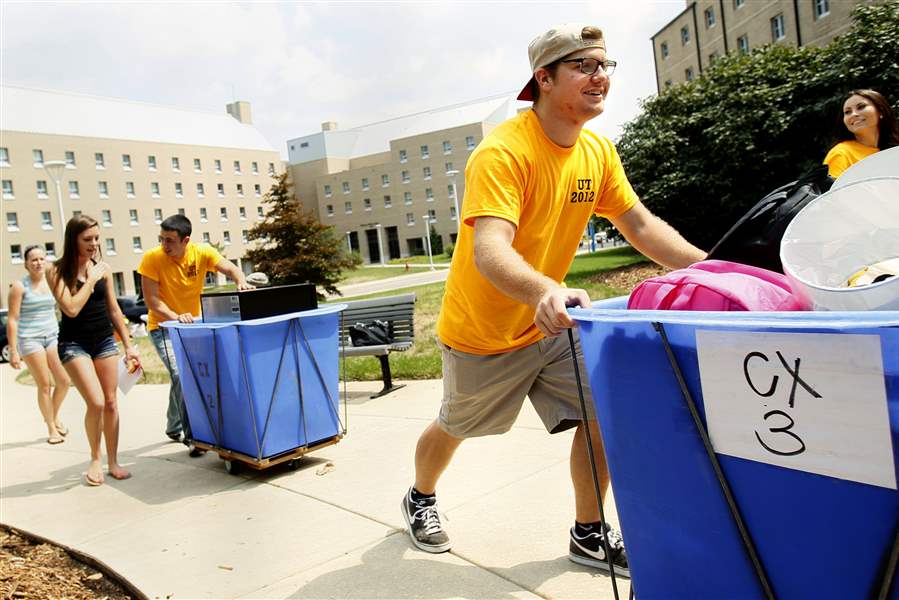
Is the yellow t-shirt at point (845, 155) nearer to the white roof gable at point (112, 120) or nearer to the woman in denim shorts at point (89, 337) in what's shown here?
the woman in denim shorts at point (89, 337)

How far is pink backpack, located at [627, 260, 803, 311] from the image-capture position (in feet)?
5.13

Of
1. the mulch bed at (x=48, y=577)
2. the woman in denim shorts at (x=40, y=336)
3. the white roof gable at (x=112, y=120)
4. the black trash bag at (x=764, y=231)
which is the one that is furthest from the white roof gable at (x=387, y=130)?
the black trash bag at (x=764, y=231)

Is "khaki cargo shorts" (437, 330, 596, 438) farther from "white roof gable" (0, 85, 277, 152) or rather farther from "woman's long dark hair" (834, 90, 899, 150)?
"white roof gable" (0, 85, 277, 152)

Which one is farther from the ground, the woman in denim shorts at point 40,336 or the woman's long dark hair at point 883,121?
the woman's long dark hair at point 883,121

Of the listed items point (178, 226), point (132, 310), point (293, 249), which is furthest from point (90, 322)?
point (293, 249)

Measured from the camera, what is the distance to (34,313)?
304 inches

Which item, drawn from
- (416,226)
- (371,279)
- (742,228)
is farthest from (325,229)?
(416,226)

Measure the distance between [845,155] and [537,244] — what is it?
2811 millimetres

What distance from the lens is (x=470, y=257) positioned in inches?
111

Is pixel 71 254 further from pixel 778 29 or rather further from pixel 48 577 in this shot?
pixel 778 29

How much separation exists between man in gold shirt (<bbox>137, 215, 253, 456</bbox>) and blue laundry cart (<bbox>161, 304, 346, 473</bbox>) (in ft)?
2.15

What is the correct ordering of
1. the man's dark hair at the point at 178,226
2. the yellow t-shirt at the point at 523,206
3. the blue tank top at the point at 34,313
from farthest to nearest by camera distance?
the blue tank top at the point at 34,313 < the man's dark hair at the point at 178,226 < the yellow t-shirt at the point at 523,206

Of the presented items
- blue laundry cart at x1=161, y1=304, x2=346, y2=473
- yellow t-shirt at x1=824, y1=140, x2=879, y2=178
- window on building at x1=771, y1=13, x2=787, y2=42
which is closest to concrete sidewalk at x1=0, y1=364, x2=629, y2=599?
blue laundry cart at x1=161, y1=304, x2=346, y2=473

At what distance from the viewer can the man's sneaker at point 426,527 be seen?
330 cm
